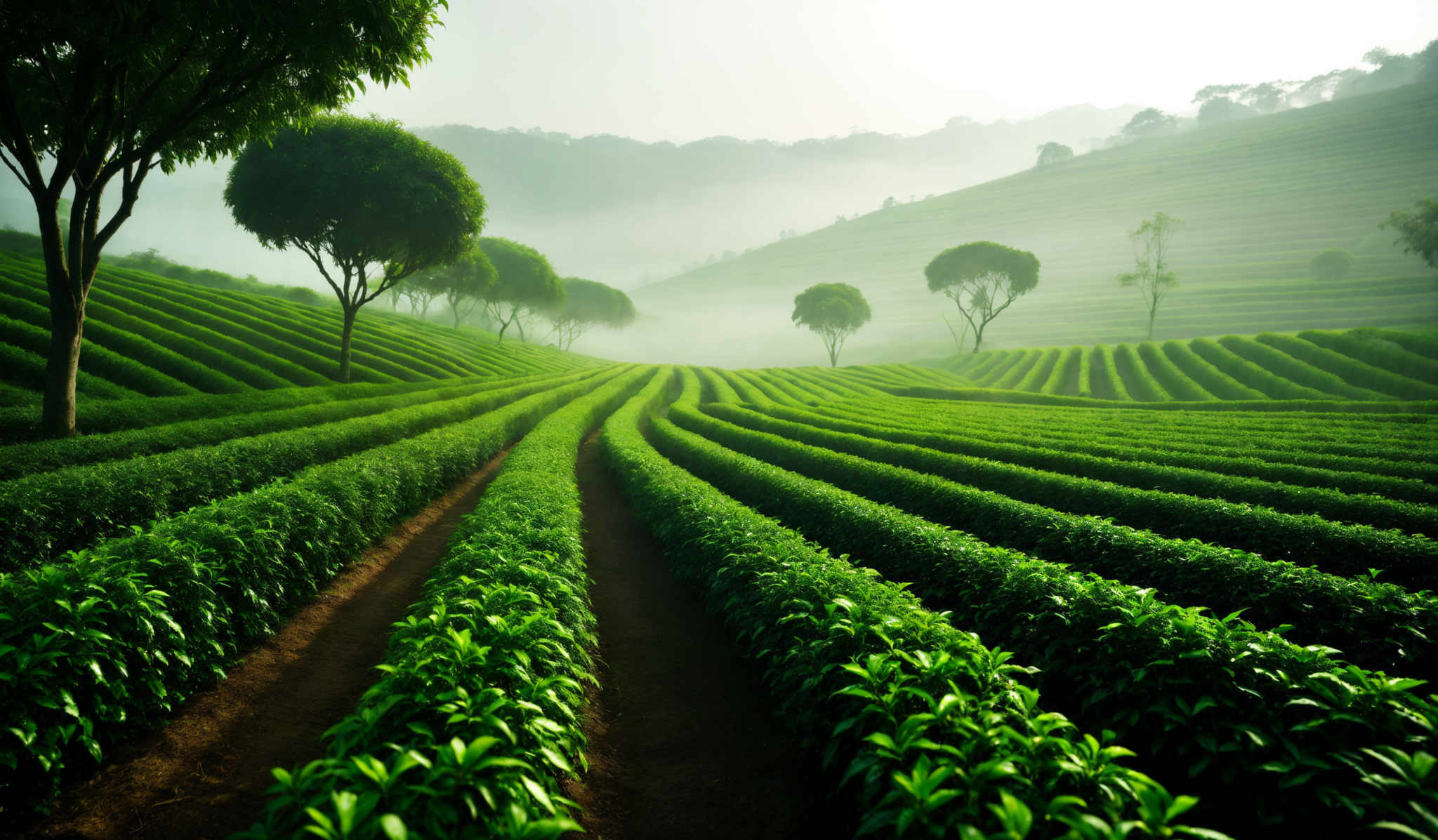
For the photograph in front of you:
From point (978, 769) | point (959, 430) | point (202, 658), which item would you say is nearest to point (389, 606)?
point (202, 658)

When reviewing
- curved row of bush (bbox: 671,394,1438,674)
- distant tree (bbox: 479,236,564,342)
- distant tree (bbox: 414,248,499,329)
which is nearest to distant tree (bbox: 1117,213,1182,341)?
curved row of bush (bbox: 671,394,1438,674)

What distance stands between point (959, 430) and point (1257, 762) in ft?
62.1

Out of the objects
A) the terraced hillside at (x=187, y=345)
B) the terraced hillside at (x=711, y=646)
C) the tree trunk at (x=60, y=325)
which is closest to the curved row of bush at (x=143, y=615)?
the terraced hillside at (x=711, y=646)

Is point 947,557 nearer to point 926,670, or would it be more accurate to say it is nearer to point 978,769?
point 926,670

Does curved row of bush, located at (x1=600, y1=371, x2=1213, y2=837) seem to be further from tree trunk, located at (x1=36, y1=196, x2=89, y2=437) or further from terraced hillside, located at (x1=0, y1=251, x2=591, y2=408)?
terraced hillside, located at (x1=0, y1=251, x2=591, y2=408)

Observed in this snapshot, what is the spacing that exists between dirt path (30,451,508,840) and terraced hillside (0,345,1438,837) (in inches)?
1.4

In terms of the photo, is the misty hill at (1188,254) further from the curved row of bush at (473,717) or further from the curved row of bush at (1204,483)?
the curved row of bush at (473,717)

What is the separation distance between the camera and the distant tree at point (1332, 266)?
285 ft

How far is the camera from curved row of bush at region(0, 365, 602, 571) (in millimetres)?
7777

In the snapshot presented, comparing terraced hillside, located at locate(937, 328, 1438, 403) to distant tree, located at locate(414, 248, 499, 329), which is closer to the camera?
terraced hillside, located at locate(937, 328, 1438, 403)

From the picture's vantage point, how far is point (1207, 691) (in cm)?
444

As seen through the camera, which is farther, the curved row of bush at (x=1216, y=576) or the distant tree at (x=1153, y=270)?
the distant tree at (x=1153, y=270)

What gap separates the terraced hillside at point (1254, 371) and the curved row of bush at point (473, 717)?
47.1 metres

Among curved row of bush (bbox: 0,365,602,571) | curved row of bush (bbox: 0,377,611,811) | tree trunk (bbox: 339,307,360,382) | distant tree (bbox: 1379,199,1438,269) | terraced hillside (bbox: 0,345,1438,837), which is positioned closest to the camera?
terraced hillside (bbox: 0,345,1438,837)
